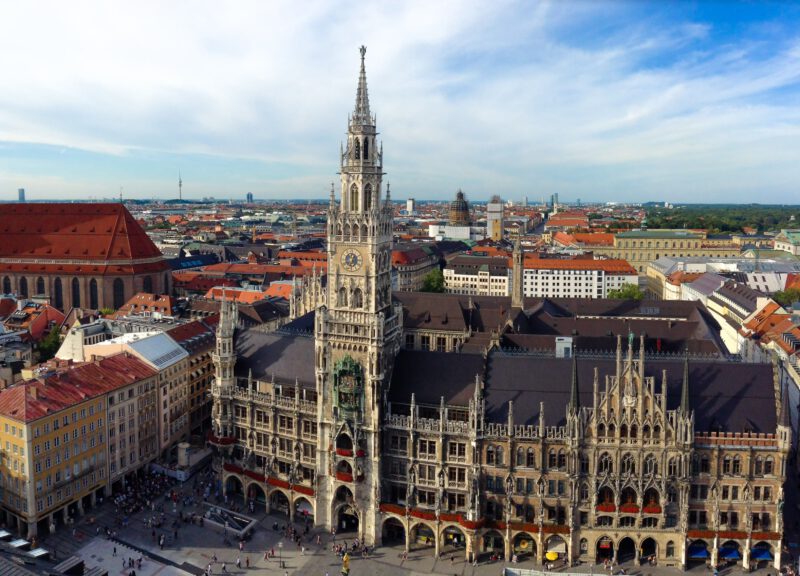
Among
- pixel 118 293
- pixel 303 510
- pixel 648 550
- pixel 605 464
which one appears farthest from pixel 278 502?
pixel 118 293

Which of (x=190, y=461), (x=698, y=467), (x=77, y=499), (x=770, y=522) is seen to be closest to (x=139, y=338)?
(x=190, y=461)

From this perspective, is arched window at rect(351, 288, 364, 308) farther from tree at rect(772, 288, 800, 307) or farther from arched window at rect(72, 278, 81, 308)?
arched window at rect(72, 278, 81, 308)

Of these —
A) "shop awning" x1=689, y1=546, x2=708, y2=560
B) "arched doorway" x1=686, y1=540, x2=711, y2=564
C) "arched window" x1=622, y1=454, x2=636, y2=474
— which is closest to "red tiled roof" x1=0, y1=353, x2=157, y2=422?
"arched window" x1=622, y1=454, x2=636, y2=474

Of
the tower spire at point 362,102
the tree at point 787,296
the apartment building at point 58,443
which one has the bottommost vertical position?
the apartment building at point 58,443

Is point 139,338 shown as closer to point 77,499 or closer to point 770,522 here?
point 77,499

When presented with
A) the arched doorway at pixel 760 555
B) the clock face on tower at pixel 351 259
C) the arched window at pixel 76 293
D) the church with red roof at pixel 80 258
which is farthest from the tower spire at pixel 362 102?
the arched window at pixel 76 293

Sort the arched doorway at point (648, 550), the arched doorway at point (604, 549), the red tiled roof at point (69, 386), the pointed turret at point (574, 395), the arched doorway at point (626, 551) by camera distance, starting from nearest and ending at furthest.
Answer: the pointed turret at point (574, 395), the arched doorway at point (648, 550), the arched doorway at point (604, 549), the arched doorway at point (626, 551), the red tiled roof at point (69, 386)

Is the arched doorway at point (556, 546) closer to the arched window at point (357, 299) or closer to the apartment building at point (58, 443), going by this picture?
the arched window at point (357, 299)

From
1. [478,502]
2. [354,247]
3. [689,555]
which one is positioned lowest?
[689,555]
